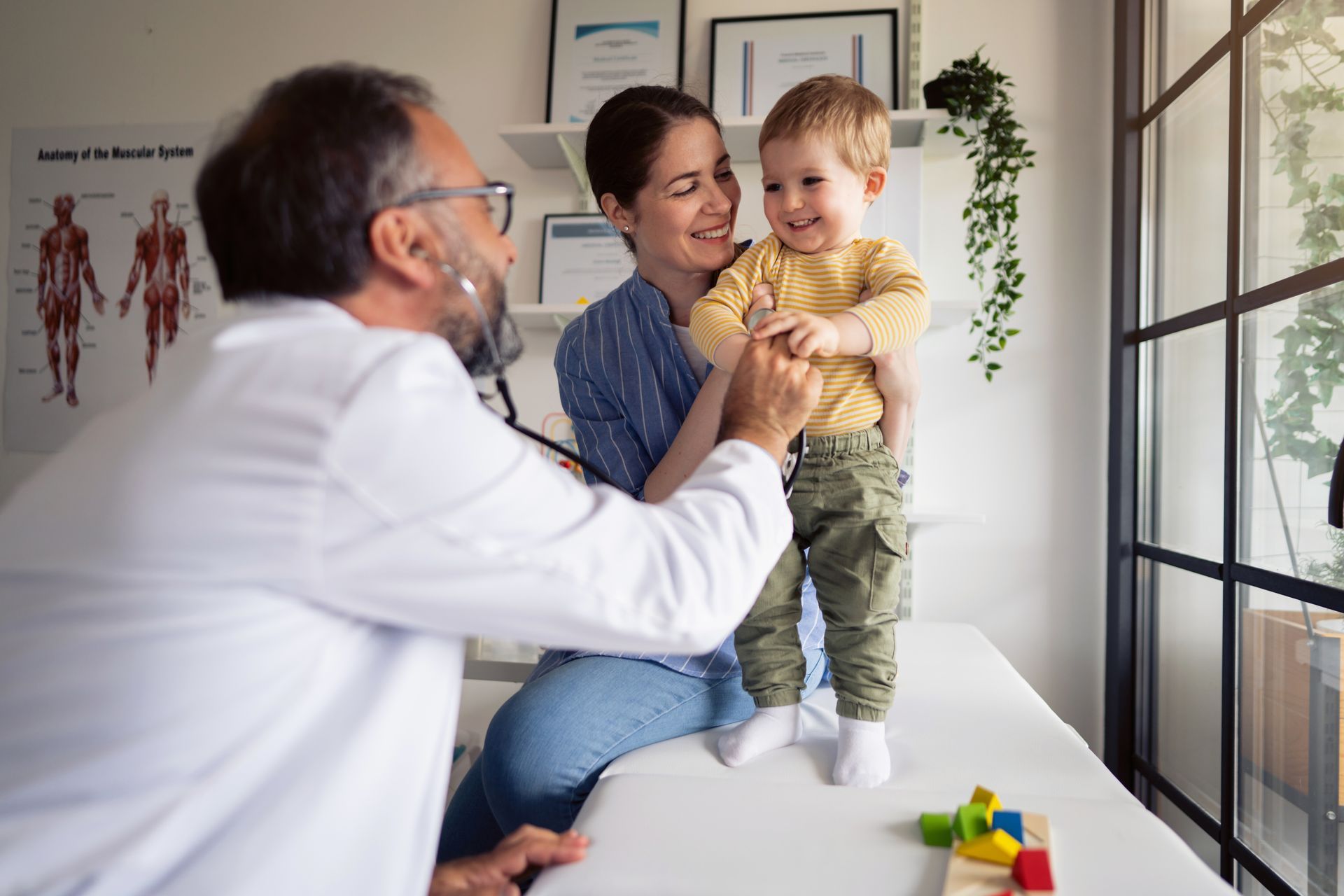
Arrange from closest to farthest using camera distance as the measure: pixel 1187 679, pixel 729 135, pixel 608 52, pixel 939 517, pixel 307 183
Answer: pixel 307 183, pixel 1187 679, pixel 939 517, pixel 729 135, pixel 608 52

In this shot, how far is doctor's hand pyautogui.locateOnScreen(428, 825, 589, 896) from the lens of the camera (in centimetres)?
93

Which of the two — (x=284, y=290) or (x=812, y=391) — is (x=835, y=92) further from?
(x=284, y=290)

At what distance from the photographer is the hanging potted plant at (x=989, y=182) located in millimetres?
2289

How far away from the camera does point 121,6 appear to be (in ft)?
9.71

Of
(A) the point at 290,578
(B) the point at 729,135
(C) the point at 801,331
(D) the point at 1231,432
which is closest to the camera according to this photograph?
(A) the point at 290,578

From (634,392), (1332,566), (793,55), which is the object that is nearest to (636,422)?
(634,392)

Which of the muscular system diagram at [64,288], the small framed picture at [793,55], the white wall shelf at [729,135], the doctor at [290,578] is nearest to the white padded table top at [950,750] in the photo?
the doctor at [290,578]

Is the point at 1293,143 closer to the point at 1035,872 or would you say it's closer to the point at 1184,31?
the point at 1184,31

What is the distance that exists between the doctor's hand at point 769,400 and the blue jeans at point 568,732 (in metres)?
0.51

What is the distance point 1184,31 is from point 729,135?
109 cm

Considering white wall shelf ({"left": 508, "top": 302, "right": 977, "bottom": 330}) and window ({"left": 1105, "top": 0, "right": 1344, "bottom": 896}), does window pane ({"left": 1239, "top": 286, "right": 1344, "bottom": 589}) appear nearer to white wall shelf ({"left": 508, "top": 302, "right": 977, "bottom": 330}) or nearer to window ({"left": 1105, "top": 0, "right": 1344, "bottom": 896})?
window ({"left": 1105, "top": 0, "right": 1344, "bottom": 896})

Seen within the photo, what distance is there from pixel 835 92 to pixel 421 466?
0.95 m

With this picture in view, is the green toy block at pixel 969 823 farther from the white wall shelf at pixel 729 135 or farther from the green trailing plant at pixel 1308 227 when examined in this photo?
the white wall shelf at pixel 729 135

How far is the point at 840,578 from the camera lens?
1.26 metres
